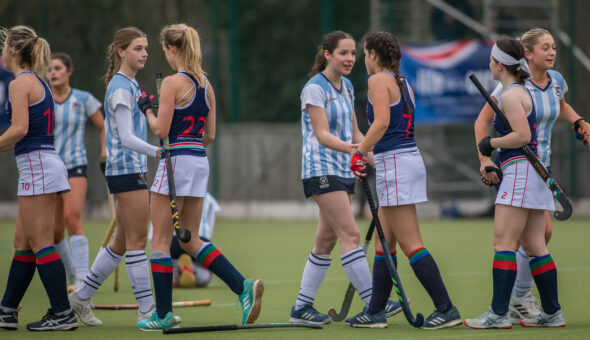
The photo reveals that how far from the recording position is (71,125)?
8.34 m

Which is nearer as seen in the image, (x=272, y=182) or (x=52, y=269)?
(x=52, y=269)

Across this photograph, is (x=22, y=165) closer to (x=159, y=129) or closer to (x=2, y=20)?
(x=159, y=129)

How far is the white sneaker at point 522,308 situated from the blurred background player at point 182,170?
1.74 m

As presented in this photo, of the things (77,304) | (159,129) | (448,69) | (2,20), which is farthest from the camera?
(2,20)

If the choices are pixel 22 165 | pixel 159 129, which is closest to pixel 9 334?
pixel 22 165

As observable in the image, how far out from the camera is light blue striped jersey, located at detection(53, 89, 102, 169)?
8.30 m

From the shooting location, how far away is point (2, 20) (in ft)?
69.4

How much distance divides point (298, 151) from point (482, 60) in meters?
3.86

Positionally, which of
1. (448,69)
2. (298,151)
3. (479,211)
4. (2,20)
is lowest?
(479,211)

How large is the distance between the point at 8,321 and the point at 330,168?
2.31 metres

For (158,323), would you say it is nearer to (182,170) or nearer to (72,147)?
(182,170)

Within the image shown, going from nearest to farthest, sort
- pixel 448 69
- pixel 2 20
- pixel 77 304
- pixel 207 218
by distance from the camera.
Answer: pixel 77 304, pixel 207 218, pixel 448 69, pixel 2 20

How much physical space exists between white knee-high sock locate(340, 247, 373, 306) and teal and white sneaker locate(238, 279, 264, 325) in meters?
0.58

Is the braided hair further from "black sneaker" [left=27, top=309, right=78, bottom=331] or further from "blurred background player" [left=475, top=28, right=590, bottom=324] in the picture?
"black sneaker" [left=27, top=309, right=78, bottom=331]
